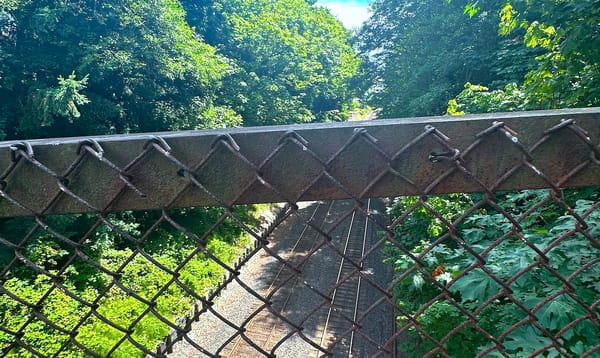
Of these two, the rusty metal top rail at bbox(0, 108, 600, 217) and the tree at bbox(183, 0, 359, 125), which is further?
the tree at bbox(183, 0, 359, 125)

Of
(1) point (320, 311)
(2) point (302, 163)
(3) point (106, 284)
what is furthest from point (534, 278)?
(3) point (106, 284)

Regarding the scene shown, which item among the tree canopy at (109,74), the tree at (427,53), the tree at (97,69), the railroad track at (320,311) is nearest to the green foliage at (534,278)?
the railroad track at (320,311)

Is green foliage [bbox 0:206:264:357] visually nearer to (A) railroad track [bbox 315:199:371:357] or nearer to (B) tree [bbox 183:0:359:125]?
(A) railroad track [bbox 315:199:371:357]

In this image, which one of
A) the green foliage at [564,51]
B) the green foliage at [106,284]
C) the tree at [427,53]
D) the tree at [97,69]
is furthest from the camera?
the tree at [427,53]

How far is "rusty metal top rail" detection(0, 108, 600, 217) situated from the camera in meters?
0.75

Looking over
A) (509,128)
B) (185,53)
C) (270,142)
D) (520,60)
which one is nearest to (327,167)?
(270,142)

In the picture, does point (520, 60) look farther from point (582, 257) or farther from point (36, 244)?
point (36, 244)

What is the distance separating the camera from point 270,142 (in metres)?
0.79

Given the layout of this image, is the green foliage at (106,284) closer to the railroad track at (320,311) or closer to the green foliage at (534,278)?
the railroad track at (320,311)

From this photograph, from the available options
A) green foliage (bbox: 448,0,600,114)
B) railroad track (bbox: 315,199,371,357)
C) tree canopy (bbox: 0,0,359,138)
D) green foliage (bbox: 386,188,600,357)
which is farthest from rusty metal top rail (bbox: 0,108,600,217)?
tree canopy (bbox: 0,0,359,138)

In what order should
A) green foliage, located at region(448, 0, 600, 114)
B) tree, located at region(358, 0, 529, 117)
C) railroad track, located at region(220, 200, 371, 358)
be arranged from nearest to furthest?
1. green foliage, located at region(448, 0, 600, 114)
2. railroad track, located at region(220, 200, 371, 358)
3. tree, located at region(358, 0, 529, 117)

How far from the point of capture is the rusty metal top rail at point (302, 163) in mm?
750

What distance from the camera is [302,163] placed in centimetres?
80

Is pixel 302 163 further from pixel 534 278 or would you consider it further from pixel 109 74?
pixel 109 74
